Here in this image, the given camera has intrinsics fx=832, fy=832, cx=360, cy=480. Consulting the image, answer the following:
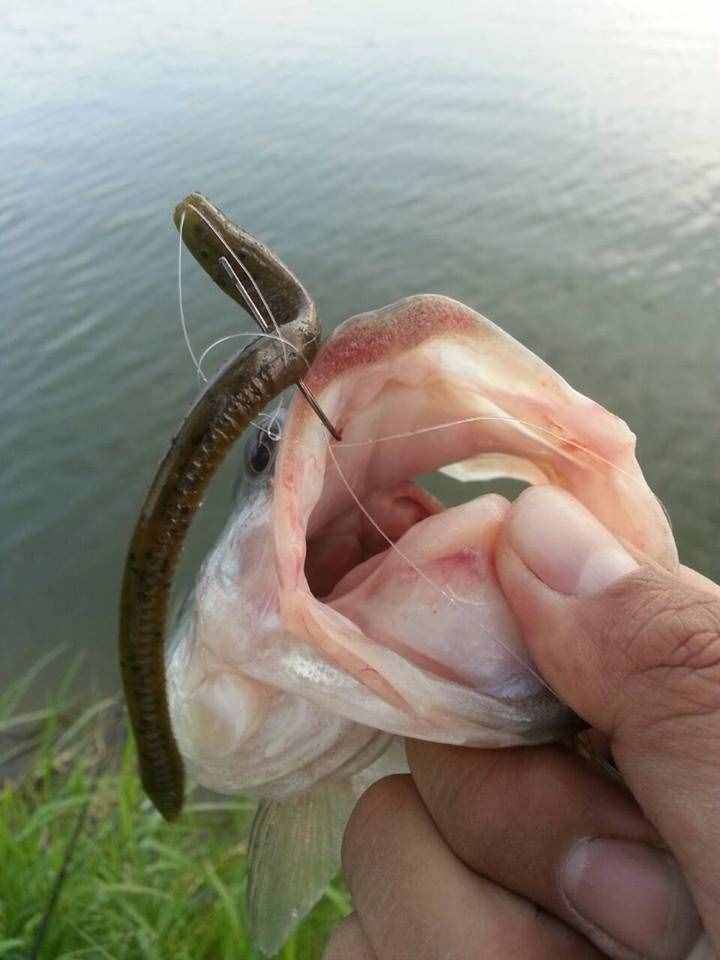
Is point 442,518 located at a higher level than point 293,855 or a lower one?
higher

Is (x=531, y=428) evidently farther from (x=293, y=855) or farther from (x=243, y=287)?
(x=293, y=855)

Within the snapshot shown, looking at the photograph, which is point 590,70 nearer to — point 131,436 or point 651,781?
point 131,436

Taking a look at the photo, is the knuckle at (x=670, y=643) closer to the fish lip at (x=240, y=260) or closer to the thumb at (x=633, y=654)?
the thumb at (x=633, y=654)

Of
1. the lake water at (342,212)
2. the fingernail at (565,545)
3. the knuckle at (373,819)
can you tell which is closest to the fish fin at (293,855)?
the knuckle at (373,819)

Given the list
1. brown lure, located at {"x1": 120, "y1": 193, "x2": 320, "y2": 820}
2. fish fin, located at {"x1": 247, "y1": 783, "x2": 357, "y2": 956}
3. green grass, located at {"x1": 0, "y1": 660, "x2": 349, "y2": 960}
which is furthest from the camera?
green grass, located at {"x1": 0, "y1": 660, "x2": 349, "y2": 960}

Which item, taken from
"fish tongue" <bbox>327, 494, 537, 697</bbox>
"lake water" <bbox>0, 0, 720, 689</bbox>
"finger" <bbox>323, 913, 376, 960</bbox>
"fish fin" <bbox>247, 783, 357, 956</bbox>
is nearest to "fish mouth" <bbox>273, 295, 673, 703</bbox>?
"fish tongue" <bbox>327, 494, 537, 697</bbox>

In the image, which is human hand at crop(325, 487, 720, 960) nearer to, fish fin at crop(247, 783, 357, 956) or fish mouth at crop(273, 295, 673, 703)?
fish mouth at crop(273, 295, 673, 703)

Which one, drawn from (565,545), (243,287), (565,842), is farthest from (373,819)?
(243,287)
